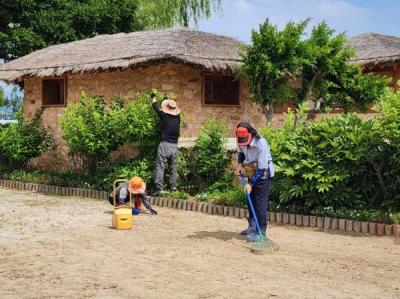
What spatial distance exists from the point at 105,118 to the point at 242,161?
16.9 ft

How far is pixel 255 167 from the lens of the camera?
7.70 m

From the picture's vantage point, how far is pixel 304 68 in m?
13.1

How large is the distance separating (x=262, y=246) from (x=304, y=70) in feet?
23.1

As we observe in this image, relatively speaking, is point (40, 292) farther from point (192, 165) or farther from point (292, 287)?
point (192, 165)

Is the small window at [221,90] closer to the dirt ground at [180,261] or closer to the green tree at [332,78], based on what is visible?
the green tree at [332,78]

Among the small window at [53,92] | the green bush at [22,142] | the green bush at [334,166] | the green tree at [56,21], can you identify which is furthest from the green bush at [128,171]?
A: the green tree at [56,21]

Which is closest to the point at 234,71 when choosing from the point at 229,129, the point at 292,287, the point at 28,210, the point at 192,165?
the point at 229,129

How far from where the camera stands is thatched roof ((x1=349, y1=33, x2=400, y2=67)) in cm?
1683

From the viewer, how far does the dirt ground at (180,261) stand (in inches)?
208

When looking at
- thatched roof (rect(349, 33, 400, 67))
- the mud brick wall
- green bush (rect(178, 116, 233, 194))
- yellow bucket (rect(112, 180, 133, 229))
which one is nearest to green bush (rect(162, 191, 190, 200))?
green bush (rect(178, 116, 233, 194))

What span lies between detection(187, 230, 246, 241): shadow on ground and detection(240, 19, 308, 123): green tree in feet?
15.4

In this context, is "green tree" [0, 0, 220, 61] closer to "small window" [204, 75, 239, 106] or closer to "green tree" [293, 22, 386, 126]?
"small window" [204, 75, 239, 106]

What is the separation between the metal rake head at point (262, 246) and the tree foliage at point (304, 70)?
4.88 metres

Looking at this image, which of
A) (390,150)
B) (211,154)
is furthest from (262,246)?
(211,154)
